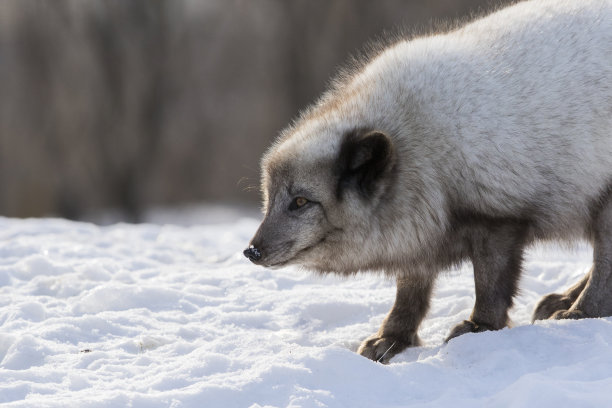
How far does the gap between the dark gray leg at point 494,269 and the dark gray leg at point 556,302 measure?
53cm

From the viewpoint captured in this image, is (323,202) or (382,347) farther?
(382,347)

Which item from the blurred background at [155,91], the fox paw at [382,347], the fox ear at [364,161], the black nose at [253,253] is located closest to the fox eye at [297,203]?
the fox ear at [364,161]

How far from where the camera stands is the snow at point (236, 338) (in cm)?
322

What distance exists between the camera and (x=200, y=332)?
4523 millimetres

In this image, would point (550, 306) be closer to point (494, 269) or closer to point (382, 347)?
point (494, 269)

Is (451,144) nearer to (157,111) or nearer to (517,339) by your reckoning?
(517,339)

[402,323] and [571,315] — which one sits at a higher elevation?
[402,323]

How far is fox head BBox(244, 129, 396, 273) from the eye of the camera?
13.8 ft

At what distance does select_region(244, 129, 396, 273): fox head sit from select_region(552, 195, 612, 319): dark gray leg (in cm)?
109

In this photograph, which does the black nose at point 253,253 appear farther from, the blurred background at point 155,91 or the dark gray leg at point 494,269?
Result: the blurred background at point 155,91

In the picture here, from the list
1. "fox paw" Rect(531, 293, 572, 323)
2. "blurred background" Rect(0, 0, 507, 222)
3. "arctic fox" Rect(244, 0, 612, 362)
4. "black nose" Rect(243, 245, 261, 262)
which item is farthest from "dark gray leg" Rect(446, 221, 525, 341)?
"blurred background" Rect(0, 0, 507, 222)

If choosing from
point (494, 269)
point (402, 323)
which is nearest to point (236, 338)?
point (402, 323)

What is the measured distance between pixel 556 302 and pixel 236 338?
179 cm

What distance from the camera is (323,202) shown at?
4262 millimetres
